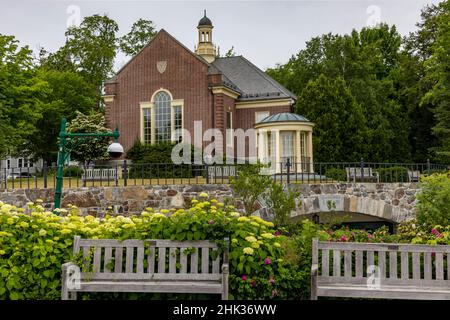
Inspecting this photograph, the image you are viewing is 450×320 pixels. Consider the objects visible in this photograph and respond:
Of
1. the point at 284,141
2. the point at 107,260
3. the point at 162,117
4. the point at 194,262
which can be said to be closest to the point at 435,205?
the point at 194,262

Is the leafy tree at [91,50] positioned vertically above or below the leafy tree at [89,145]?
above

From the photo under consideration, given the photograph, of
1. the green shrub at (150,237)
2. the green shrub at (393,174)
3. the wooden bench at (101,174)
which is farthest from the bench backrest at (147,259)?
the green shrub at (393,174)

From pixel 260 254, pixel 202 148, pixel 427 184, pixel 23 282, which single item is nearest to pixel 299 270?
pixel 260 254

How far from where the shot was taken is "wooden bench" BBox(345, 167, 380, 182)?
1661cm

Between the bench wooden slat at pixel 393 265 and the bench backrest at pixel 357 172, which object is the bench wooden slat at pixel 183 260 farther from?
the bench backrest at pixel 357 172

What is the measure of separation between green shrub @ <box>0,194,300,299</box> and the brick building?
19.9 meters

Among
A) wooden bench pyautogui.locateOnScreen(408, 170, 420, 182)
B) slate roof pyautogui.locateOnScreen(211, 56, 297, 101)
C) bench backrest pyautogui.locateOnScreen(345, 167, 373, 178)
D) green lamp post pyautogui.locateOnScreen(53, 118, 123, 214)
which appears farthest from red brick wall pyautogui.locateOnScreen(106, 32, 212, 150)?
green lamp post pyautogui.locateOnScreen(53, 118, 123, 214)

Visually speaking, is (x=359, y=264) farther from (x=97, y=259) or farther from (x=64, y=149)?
(x=64, y=149)

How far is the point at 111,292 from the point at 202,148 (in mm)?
20017

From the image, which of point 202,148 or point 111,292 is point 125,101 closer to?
point 202,148

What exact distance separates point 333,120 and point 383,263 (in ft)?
75.6

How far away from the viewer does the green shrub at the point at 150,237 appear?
577 centimetres

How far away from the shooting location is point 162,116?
90.2 ft

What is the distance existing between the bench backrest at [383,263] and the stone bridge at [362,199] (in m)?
8.85
